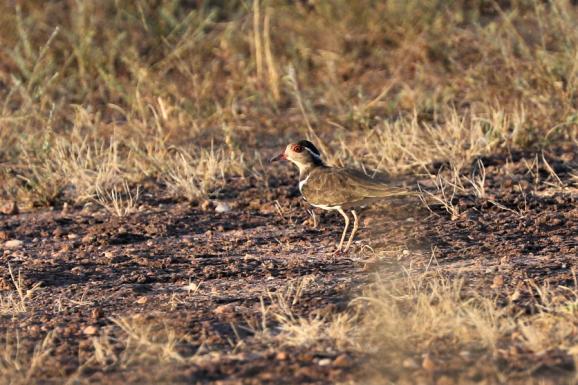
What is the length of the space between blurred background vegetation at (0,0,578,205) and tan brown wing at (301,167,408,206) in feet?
4.65

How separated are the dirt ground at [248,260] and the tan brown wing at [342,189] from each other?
30 cm

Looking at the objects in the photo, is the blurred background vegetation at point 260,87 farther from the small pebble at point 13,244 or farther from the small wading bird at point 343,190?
the small wading bird at point 343,190

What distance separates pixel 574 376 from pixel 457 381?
0.47m

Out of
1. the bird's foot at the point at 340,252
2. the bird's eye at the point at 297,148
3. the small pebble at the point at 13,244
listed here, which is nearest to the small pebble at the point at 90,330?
the bird's foot at the point at 340,252

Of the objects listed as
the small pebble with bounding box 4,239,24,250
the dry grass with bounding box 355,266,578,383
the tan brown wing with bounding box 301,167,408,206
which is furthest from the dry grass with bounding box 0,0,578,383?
the small pebble with bounding box 4,239,24,250

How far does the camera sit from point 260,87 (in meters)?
11.5

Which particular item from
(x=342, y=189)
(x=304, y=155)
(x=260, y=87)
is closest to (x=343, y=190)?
(x=342, y=189)

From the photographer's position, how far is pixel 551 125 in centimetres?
950

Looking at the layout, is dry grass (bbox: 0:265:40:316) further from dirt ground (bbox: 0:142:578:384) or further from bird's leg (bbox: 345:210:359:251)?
bird's leg (bbox: 345:210:359:251)

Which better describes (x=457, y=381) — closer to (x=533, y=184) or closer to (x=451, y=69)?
(x=533, y=184)

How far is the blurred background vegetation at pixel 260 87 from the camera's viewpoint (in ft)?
29.3

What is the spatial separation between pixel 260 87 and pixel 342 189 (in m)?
4.57

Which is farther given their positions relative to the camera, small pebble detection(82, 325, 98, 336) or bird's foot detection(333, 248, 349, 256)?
bird's foot detection(333, 248, 349, 256)

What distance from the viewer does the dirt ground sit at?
17.0ft
